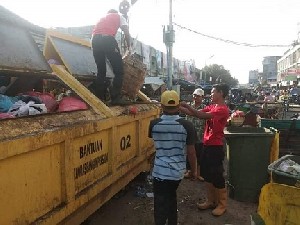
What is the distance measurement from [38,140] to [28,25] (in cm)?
194

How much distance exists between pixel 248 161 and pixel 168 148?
6.95 feet

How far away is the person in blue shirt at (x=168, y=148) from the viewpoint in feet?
9.85

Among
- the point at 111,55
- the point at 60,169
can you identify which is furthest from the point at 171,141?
the point at 111,55

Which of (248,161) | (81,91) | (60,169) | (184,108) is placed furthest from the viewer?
(248,161)

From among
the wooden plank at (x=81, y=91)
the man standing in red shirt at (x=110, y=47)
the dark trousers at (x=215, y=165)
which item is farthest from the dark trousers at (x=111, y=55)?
the dark trousers at (x=215, y=165)

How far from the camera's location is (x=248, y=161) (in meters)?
4.70

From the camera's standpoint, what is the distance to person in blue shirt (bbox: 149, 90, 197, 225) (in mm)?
3002

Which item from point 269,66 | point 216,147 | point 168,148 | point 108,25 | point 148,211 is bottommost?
point 148,211

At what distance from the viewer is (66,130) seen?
2770 mm

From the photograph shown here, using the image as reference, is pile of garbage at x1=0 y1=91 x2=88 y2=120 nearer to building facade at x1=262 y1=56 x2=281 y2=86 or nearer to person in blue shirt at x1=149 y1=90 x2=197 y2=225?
person in blue shirt at x1=149 y1=90 x2=197 y2=225

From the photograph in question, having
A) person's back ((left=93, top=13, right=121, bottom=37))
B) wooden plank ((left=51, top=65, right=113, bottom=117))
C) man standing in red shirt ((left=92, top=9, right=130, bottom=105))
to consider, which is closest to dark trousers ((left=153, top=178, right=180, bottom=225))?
wooden plank ((left=51, top=65, right=113, bottom=117))

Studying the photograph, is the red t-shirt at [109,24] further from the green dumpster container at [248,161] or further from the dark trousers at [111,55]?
the green dumpster container at [248,161]

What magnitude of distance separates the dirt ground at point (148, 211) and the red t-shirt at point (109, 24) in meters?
2.35

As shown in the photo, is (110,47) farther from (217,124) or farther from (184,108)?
(217,124)
